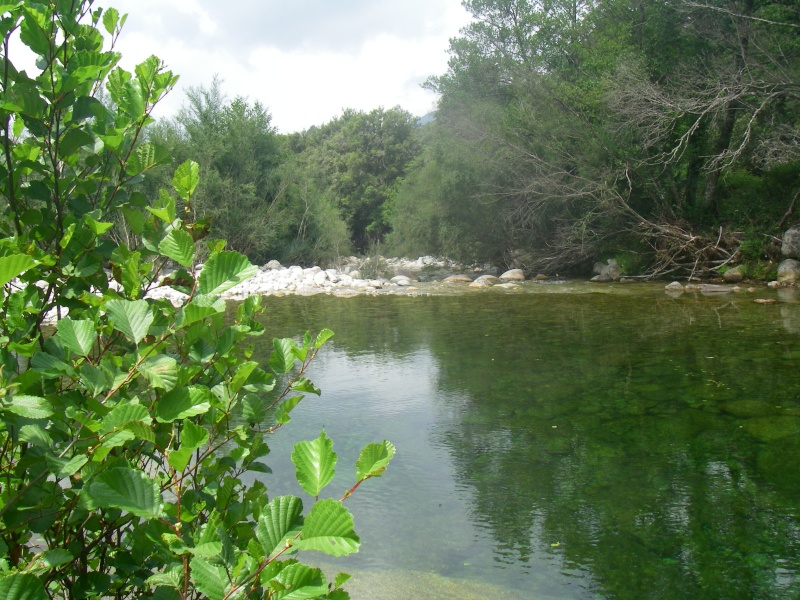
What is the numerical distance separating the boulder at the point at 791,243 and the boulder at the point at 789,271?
226 mm

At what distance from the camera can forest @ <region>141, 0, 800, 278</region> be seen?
16.4m

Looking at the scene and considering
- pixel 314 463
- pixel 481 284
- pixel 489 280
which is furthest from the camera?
pixel 489 280

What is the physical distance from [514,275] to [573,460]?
16201mm

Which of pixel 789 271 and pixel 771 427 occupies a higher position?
pixel 789 271

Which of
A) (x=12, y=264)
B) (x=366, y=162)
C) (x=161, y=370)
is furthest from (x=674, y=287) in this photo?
(x=366, y=162)

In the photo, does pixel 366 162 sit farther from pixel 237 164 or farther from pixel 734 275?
pixel 734 275

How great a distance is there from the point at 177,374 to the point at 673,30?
1984cm

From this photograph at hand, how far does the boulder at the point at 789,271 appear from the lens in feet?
50.2

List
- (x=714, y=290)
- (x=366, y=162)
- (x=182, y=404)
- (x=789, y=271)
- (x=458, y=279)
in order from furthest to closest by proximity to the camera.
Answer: (x=366, y=162)
(x=458, y=279)
(x=789, y=271)
(x=714, y=290)
(x=182, y=404)

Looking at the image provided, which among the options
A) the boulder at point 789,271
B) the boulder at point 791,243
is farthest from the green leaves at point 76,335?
the boulder at point 791,243

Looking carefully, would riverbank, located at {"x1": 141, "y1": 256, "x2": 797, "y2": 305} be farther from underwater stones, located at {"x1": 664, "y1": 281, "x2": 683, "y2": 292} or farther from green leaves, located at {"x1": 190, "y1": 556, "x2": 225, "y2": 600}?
green leaves, located at {"x1": 190, "y1": 556, "x2": 225, "y2": 600}

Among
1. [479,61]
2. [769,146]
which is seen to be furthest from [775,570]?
[479,61]

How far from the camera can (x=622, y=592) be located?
326cm

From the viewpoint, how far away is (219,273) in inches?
55.7
